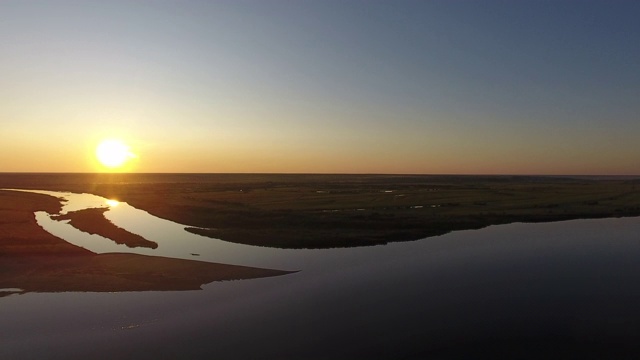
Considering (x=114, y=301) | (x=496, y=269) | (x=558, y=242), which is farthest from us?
(x=558, y=242)

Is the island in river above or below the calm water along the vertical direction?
above

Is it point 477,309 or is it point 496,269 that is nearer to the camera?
point 477,309

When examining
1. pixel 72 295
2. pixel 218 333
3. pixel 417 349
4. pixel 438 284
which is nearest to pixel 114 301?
pixel 72 295

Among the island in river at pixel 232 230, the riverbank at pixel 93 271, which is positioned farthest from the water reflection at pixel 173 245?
the riverbank at pixel 93 271

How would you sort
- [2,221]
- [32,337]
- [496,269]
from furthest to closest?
1. [2,221]
2. [496,269]
3. [32,337]

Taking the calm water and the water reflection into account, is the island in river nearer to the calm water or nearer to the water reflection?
the water reflection

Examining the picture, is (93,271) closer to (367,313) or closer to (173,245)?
(173,245)

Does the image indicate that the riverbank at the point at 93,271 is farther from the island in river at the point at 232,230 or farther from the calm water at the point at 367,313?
the calm water at the point at 367,313

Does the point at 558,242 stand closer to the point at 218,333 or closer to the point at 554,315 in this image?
the point at 554,315

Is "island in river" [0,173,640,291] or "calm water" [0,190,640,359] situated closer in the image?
"calm water" [0,190,640,359]

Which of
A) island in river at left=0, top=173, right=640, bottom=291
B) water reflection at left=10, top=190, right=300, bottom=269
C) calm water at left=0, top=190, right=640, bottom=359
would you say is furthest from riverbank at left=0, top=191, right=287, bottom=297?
water reflection at left=10, top=190, right=300, bottom=269
